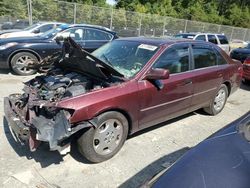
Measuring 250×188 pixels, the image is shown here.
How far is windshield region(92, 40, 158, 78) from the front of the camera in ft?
13.4

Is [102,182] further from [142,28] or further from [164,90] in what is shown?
[142,28]

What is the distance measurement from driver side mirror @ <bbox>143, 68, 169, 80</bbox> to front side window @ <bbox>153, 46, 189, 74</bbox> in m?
0.20

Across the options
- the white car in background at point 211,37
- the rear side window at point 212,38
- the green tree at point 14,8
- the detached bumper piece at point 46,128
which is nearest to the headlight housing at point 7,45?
the detached bumper piece at point 46,128

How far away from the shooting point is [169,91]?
435 cm

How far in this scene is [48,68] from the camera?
4828 millimetres

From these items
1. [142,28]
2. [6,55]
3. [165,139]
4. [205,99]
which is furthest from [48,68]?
[142,28]

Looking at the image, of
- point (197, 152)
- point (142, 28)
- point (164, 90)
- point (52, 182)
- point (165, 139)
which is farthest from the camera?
point (142, 28)

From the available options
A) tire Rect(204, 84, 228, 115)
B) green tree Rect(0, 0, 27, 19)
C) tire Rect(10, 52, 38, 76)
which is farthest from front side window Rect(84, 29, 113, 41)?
green tree Rect(0, 0, 27, 19)

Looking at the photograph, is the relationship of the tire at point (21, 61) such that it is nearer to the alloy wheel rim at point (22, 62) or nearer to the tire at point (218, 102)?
the alloy wheel rim at point (22, 62)

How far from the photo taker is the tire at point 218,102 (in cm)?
570

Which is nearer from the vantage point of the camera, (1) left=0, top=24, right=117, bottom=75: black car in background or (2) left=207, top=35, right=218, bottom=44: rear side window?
(1) left=0, top=24, right=117, bottom=75: black car in background

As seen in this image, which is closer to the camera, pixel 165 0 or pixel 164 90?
pixel 164 90

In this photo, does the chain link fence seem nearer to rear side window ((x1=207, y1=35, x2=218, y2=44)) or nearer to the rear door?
rear side window ((x1=207, y1=35, x2=218, y2=44))

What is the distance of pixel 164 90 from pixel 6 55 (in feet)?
17.4
